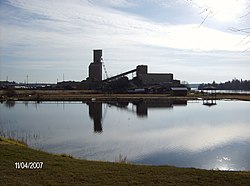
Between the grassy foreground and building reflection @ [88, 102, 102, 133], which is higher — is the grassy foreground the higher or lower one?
the higher one

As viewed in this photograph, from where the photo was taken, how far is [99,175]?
215 inches

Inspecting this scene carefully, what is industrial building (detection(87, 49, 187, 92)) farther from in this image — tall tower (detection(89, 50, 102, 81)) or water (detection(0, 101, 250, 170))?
water (detection(0, 101, 250, 170))

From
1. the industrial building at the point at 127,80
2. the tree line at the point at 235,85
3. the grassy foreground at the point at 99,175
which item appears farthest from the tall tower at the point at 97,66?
the grassy foreground at the point at 99,175

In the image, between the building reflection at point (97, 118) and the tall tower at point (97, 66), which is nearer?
the building reflection at point (97, 118)

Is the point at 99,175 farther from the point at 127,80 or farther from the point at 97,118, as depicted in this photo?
the point at 127,80

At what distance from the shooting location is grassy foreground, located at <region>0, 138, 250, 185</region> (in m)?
5.02

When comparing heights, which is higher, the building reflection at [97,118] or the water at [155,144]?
the building reflection at [97,118]

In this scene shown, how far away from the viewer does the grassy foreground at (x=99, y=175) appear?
5.02 meters

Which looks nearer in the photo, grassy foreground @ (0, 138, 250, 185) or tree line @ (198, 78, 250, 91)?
grassy foreground @ (0, 138, 250, 185)

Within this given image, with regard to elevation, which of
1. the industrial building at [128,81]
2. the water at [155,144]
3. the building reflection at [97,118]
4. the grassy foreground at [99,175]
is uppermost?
the industrial building at [128,81]

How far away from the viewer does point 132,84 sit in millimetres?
79750

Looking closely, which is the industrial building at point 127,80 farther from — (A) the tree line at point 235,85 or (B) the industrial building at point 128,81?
(A) the tree line at point 235,85

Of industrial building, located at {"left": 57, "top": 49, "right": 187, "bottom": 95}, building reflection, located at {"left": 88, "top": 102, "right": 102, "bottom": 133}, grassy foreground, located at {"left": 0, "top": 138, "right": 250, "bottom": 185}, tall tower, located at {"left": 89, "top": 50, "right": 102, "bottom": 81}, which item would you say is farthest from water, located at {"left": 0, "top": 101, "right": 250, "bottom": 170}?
tall tower, located at {"left": 89, "top": 50, "right": 102, "bottom": 81}

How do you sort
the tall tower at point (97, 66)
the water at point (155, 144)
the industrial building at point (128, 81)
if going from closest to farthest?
the water at point (155, 144) < the industrial building at point (128, 81) < the tall tower at point (97, 66)
